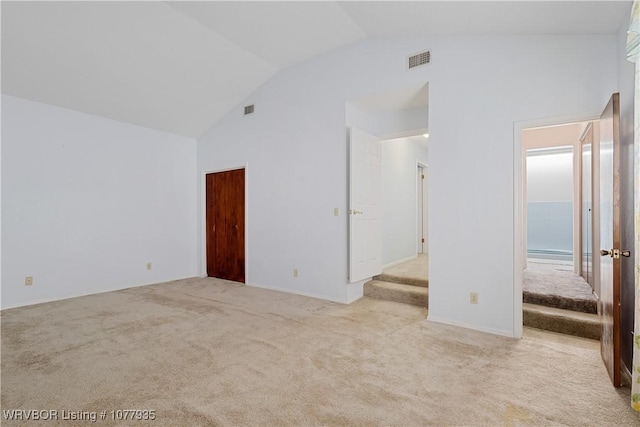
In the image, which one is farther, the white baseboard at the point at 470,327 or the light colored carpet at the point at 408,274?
the light colored carpet at the point at 408,274

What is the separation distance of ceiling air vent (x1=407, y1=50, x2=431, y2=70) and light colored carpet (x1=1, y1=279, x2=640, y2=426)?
273cm

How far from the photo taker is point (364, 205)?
13.3 feet

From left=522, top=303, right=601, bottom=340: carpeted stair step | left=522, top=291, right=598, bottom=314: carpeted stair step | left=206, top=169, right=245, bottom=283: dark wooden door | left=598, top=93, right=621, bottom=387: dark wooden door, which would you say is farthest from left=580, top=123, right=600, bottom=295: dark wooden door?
left=206, top=169, right=245, bottom=283: dark wooden door

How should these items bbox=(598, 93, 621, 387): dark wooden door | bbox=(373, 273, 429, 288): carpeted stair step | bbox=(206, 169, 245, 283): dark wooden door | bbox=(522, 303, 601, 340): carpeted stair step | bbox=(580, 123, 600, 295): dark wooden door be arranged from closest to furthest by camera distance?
bbox=(598, 93, 621, 387): dark wooden door
bbox=(522, 303, 601, 340): carpeted stair step
bbox=(580, 123, 600, 295): dark wooden door
bbox=(373, 273, 429, 288): carpeted stair step
bbox=(206, 169, 245, 283): dark wooden door

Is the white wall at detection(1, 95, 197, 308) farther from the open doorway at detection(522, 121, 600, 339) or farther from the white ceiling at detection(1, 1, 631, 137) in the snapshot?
the open doorway at detection(522, 121, 600, 339)

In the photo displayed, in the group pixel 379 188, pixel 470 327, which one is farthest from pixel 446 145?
pixel 470 327

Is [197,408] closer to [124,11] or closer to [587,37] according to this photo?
[124,11]

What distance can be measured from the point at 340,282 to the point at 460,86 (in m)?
2.58

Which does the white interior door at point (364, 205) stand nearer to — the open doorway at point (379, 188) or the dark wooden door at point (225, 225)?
the open doorway at point (379, 188)

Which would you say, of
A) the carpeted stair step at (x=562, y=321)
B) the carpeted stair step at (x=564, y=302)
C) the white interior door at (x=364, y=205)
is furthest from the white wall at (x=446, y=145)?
the carpeted stair step at (x=564, y=302)

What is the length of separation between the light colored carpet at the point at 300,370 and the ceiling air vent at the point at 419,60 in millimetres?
2728

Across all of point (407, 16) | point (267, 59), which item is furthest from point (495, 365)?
point (267, 59)

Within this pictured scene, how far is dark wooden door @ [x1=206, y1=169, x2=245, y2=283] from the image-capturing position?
509 cm

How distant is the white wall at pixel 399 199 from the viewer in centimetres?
511
